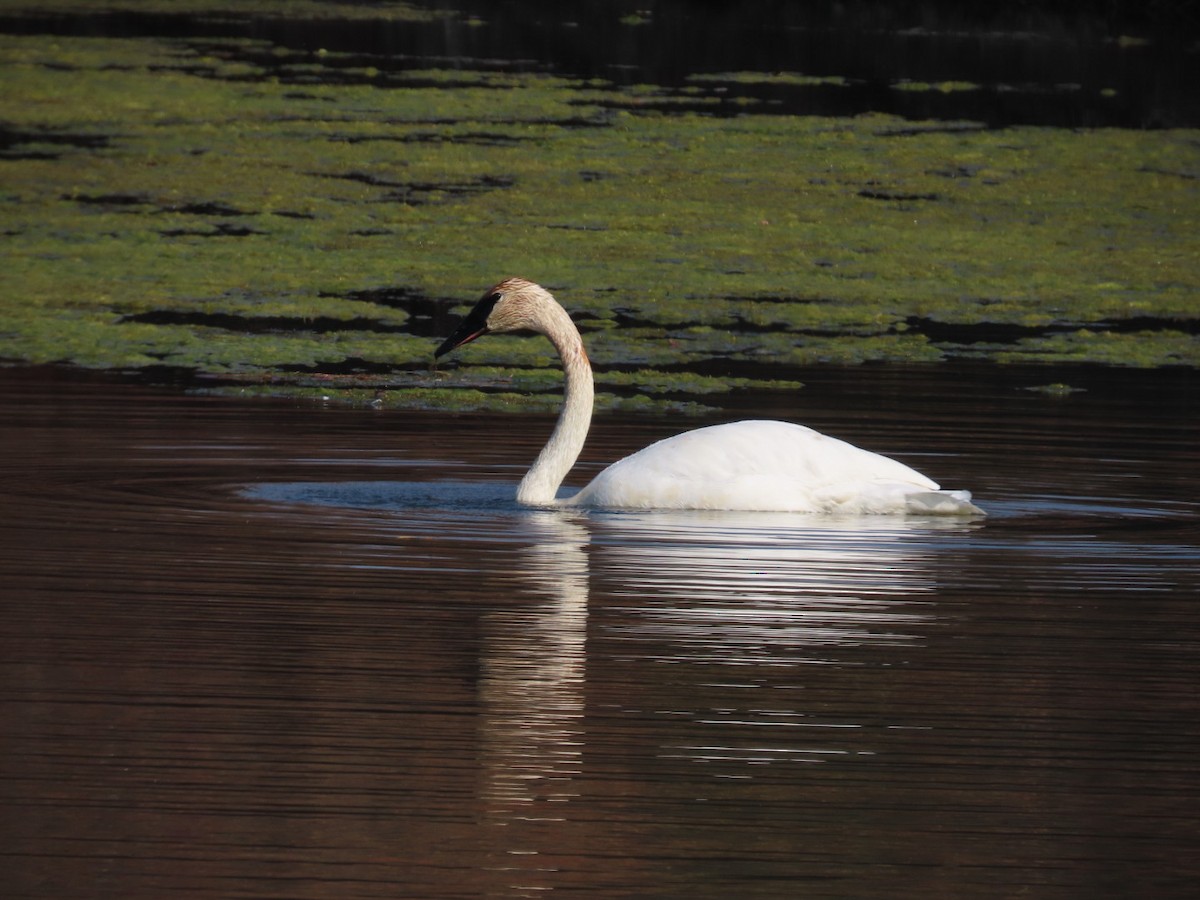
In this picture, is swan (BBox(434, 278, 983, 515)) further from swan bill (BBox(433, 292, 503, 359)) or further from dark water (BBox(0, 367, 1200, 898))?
swan bill (BBox(433, 292, 503, 359))

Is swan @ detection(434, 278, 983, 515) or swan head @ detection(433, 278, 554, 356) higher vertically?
swan head @ detection(433, 278, 554, 356)

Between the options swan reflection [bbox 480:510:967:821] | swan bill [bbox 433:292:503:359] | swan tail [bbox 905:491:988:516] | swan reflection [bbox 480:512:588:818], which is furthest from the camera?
swan bill [bbox 433:292:503:359]

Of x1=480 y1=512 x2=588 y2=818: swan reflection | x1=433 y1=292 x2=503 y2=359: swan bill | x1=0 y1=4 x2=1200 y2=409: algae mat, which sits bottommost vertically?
x1=0 y1=4 x2=1200 y2=409: algae mat

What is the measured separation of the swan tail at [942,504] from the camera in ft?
31.4

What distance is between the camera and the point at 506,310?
10.8 m

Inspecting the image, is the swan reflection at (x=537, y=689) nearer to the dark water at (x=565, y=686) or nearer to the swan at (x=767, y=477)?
the dark water at (x=565, y=686)

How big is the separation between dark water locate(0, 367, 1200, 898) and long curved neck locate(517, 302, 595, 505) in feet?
0.83

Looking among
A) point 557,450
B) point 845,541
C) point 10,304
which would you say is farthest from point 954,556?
point 10,304

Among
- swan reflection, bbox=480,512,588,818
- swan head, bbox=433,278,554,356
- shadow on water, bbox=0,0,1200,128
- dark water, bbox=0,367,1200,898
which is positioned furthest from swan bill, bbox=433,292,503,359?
shadow on water, bbox=0,0,1200,128

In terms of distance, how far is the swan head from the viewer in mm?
10773

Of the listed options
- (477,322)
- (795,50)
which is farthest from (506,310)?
(795,50)

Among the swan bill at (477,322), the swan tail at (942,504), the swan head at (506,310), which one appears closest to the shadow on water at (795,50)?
the swan head at (506,310)

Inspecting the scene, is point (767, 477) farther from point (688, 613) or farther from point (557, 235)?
point (557, 235)

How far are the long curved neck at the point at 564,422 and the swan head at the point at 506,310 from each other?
0.06 metres
